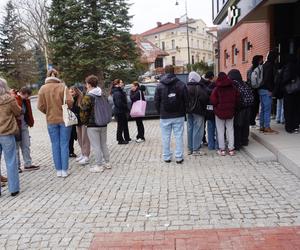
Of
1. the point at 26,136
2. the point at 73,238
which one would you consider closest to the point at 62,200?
the point at 73,238

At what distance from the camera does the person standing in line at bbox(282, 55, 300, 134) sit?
29.3 ft

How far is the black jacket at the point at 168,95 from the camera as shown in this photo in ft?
26.8

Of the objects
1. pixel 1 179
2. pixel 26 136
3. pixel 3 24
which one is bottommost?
pixel 1 179

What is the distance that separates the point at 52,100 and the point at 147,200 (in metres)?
2.91

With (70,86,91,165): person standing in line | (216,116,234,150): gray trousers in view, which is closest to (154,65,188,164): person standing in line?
(216,116,234,150): gray trousers

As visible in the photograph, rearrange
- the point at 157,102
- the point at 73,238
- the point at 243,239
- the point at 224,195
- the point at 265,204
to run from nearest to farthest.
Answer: the point at 243,239
the point at 73,238
the point at 265,204
the point at 224,195
the point at 157,102

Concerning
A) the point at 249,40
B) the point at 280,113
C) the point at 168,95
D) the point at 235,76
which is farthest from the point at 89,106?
the point at 249,40

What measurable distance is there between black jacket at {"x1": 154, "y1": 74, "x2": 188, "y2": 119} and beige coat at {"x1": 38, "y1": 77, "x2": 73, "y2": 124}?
1776 millimetres

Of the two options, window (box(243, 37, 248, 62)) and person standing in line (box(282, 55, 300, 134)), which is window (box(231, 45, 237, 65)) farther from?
person standing in line (box(282, 55, 300, 134))

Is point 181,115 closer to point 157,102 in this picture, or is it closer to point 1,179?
point 157,102

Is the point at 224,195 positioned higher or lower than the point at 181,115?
lower

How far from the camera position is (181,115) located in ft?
27.1

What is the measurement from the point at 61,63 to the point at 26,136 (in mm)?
18336

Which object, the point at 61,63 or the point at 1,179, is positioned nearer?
the point at 1,179
